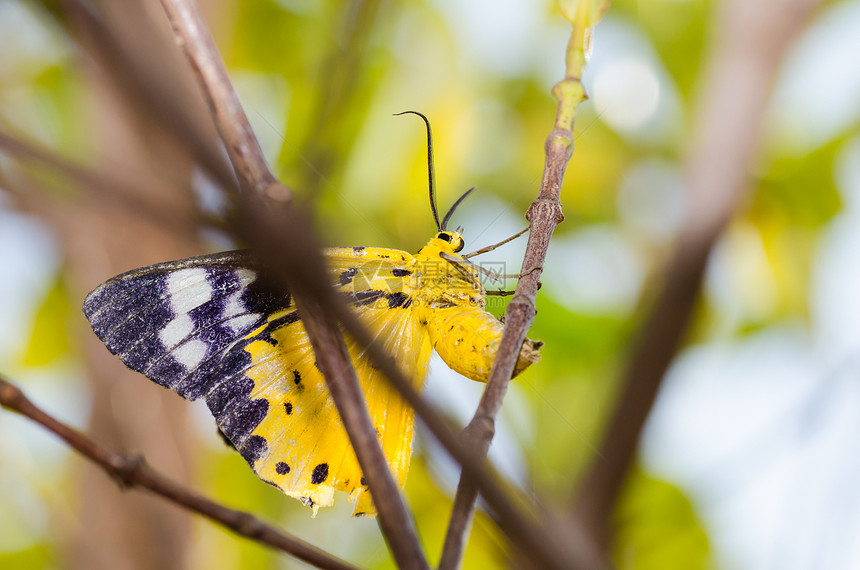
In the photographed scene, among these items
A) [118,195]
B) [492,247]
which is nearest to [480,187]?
[492,247]

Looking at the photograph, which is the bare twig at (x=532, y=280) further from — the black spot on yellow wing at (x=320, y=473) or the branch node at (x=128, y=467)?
the black spot on yellow wing at (x=320, y=473)

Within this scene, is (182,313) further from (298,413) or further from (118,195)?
(118,195)

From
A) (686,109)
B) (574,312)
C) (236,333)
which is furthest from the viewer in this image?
(686,109)

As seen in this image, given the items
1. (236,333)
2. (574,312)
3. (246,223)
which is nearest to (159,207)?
(246,223)

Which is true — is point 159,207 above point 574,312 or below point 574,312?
below

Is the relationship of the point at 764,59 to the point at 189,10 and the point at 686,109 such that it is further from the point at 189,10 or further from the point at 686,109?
the point at 686,109

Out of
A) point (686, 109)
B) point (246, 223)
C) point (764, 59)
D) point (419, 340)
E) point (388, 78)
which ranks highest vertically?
point (686, 109)

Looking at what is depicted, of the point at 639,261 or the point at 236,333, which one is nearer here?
the point at 236,333
